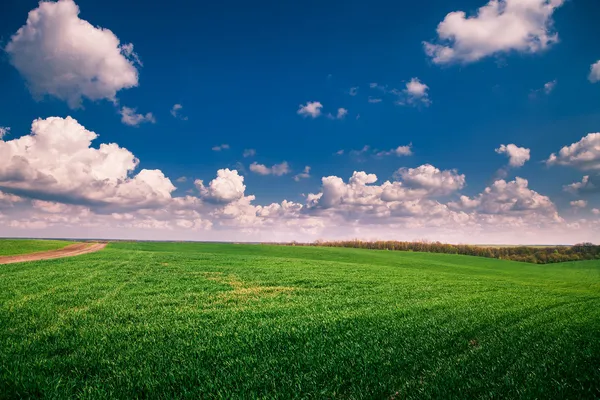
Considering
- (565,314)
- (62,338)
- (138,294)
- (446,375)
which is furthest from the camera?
(138,294)

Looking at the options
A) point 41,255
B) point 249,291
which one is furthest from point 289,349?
point 41,255

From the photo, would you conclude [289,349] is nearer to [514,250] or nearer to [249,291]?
[249,291]

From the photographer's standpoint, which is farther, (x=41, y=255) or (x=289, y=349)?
(x=41, y=255)

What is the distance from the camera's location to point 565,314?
13562 mm

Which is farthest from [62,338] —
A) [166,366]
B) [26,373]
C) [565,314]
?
[565,314]

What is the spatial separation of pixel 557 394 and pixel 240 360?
19.4ft

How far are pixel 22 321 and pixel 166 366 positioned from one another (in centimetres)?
733

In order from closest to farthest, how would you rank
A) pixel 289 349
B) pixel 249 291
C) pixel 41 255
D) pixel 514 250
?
pixel 289 349
pixel 249 291
pixel 41 255
pixel 514 250

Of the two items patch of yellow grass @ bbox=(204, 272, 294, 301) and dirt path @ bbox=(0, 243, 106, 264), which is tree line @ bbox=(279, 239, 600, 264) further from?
patch of yellow grass @ bbox=(204, 272, 294, 301)

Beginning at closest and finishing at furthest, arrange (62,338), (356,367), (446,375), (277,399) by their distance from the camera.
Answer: (277,399) → (446,375) → (356,367) → (62,338)

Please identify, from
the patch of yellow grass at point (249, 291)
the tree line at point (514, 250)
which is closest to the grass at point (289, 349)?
the patch of yellow grass at point (249, 291)

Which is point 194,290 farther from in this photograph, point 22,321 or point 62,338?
point 62,338

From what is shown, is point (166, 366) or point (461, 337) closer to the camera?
point (166, 366)

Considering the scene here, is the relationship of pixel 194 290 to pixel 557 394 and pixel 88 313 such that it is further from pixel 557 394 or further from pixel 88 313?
pixel 557 394
